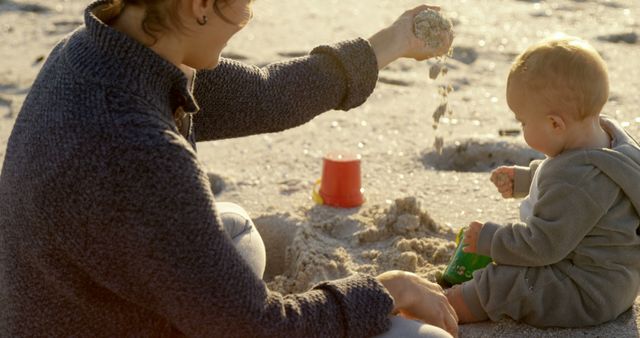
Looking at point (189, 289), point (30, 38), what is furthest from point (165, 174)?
point (30, 38)

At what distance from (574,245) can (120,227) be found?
1.17 metres

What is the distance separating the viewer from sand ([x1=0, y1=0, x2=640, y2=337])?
2953 mm

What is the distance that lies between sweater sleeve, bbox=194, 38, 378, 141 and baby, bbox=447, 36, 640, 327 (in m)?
0.48

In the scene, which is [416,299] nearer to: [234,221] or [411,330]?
[411,330]

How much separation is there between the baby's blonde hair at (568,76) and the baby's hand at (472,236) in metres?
0.36

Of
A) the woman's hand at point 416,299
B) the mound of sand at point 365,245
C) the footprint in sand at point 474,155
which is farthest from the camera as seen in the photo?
the footprint in sand at point 474,155

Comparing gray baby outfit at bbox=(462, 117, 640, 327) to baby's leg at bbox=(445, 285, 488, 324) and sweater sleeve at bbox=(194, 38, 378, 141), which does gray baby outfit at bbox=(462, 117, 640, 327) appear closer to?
baby's leg at bbox=(445, 285, 488, 324)

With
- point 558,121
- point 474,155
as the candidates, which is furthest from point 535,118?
point 474,155

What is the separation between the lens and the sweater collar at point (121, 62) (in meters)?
1.75

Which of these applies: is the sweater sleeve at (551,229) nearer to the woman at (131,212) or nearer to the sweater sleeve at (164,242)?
the woman at (131,212)

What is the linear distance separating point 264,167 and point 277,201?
0.34m

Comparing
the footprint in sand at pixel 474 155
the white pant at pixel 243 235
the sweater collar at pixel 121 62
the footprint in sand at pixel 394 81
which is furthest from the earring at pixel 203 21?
the footprint in sand at pixel 394 81

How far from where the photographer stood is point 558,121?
2316mm

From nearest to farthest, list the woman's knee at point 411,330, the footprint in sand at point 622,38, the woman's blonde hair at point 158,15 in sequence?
the woman's blonde hair at point 158,15
the woman's knee at point 411,330
the footprint in sand at point 622,38
